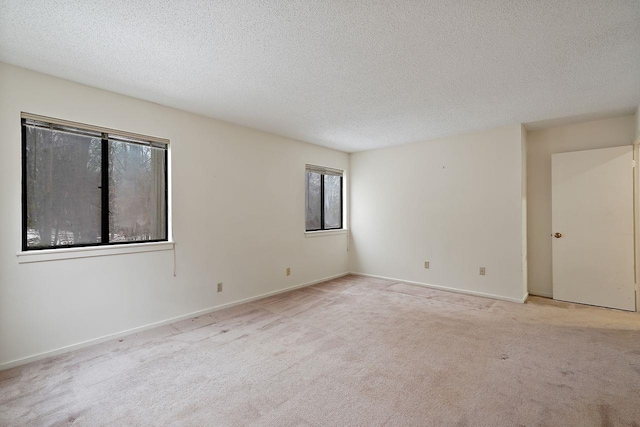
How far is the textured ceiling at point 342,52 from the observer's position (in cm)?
177

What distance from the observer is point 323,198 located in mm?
5566

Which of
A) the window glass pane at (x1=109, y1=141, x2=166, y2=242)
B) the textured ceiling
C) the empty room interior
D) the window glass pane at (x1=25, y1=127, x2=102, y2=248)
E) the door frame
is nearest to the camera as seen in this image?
the textured ceiling

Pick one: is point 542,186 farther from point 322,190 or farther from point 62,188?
point 62,188

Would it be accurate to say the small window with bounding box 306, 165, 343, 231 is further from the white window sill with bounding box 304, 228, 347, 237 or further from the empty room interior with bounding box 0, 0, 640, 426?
the empty room interior with bounding box 0, 0, 640, 426

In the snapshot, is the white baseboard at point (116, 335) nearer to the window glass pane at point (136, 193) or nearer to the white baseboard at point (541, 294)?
the window glass pane at point (136, 193)

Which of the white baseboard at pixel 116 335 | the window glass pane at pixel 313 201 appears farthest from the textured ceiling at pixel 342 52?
the white baseboard at pixel 116 335

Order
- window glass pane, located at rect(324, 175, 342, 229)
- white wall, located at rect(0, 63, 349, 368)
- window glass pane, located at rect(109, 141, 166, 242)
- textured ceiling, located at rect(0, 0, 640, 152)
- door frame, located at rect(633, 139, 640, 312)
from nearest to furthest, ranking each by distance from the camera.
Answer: textured ceiling, located at rect(0, 0, 640, 152) < white wall, located at rect(0, 63, 349, 368) < window glass pane, located at rect(109, 141, 166, 242) < door frame, located at rect(633, 139, 640, 312) < window glass pane, located at rect(324, 175, 342, 229)

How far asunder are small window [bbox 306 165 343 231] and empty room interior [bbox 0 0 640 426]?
0.32m

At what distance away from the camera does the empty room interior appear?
190 cm

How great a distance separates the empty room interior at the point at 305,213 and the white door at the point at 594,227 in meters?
0.02

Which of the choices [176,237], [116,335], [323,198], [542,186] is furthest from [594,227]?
[116,335]

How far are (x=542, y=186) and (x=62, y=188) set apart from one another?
5.87m

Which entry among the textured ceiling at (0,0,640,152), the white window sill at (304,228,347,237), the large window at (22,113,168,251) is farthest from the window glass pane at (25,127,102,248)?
the white window sill at (304,228,347,237)

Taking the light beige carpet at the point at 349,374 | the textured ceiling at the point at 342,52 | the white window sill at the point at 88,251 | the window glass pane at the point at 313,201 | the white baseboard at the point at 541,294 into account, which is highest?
the textured ceiling at the point at 342,52
